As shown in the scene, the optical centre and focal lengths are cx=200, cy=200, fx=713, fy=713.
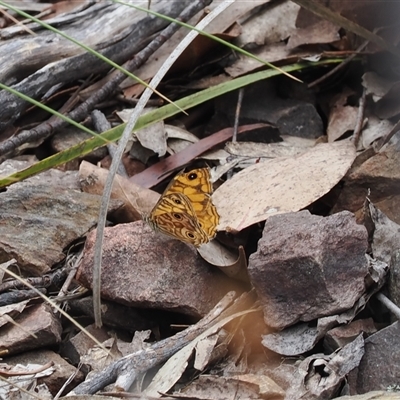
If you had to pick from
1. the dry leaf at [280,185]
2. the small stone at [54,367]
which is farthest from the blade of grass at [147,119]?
the small stone at [54,367]

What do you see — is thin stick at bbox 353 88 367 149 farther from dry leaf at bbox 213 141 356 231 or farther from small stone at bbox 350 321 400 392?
small stone at bbox 350 321 400 392

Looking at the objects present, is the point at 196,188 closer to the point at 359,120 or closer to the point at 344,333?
the point at 344,333

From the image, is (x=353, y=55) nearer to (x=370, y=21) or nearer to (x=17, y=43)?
(x=370, y=21)

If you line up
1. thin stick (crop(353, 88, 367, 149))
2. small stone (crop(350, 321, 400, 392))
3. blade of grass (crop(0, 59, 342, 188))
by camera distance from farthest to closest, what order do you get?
thin stick (crop(353, 88, 367, 149))
blade of grass (crop(0, 59, 342, 188))
small stone (crop(350, 321, 400, 392))

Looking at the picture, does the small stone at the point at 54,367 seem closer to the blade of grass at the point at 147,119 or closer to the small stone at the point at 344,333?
the blade of grass at the point at 147,119

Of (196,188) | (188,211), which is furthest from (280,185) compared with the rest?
(188,211)

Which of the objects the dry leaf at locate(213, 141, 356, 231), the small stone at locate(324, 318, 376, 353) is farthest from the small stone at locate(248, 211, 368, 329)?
the dry leaf at locate(213, 141, 356, 231)

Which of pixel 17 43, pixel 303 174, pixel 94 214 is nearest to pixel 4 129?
pixel 17 43
